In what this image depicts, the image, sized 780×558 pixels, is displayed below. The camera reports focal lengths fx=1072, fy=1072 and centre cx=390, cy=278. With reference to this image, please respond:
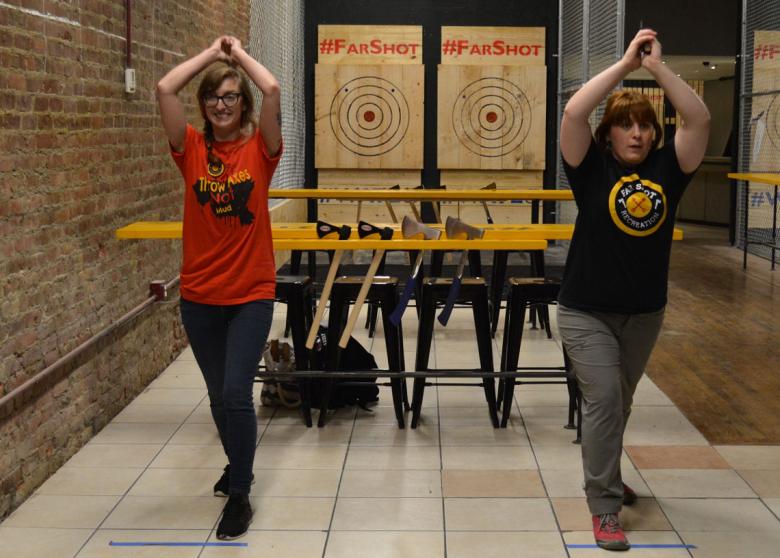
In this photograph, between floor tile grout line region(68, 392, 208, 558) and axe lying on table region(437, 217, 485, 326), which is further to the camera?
axe lying on table region(437, 217, 485, 326)

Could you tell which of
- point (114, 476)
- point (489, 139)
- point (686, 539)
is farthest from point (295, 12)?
point (686, 539)

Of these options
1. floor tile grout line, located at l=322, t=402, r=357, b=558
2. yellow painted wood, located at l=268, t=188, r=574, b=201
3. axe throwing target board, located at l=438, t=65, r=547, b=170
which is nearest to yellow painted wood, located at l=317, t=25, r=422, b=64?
axe throwing target board, located at l=438, t=65, r=547, b=170

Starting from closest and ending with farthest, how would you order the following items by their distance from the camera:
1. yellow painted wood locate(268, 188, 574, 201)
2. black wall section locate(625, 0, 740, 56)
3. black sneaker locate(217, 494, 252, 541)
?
1. black sneaker locate(217, 494, 252, 541)
2. yellow painted wood locate(268, 188, 574, 201)
3. black wall section locate(625, 0, 740, 56)

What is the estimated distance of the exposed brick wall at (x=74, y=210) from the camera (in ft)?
11.8

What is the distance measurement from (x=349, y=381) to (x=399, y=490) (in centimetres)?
108

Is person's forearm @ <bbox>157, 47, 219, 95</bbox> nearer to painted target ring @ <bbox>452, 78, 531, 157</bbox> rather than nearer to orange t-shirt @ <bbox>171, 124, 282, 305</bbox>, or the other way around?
orange t-shirt @ <bbox>171, 124, 282, 305</bbox>

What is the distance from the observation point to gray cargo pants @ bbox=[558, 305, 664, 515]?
10.6ft

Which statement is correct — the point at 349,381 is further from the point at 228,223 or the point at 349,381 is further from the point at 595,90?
the point at 595,90

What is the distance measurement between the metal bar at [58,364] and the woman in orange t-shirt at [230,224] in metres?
0.66

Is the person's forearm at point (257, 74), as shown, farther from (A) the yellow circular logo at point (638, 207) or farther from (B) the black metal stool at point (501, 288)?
(B) the black metal stool at point (501, 288)

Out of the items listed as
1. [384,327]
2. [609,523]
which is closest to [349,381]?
[384,327]

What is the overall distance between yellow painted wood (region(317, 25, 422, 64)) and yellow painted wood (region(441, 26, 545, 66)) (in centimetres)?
34

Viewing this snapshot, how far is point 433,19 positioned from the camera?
11.3m

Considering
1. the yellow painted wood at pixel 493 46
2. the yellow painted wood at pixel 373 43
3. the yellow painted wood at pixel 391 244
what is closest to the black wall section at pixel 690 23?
the yellow painted wood at pixel 493 46
